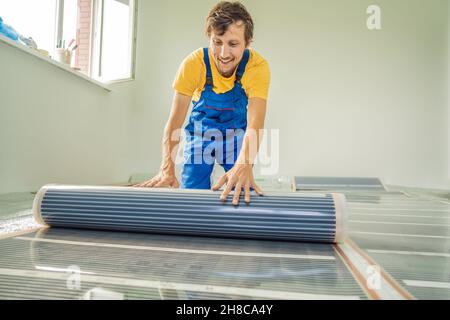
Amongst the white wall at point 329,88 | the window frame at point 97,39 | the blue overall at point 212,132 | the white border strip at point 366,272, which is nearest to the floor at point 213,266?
the white border strip at point 366,272

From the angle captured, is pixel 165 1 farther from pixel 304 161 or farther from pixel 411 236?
pixel 411 236

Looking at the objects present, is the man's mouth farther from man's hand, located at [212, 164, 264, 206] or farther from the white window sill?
the white window sill

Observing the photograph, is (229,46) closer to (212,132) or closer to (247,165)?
(212,132)

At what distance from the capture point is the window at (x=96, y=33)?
343 cm

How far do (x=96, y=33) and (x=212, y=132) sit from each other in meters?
3.27

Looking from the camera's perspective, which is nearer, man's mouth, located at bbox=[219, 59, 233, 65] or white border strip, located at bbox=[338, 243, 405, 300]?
white border strip, located at bbox=[338, 243, 405, 300]

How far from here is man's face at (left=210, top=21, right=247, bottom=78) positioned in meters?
1.68

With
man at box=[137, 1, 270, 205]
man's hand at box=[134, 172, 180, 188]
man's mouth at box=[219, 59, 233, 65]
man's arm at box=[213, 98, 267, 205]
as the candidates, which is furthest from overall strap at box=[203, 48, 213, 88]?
man's hand at box=[134, 172, 180, 188]

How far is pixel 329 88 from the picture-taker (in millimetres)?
4695

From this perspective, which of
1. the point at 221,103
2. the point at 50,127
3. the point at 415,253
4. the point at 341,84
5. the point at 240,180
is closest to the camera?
the point at 415,253

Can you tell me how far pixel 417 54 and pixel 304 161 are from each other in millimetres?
2374

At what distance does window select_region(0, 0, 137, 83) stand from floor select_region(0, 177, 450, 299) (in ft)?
9.64

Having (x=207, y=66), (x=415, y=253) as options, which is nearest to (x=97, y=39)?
(x=207, y=66)

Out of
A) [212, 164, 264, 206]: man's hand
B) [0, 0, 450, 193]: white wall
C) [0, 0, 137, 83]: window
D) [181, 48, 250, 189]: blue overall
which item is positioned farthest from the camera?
[0, 0, 450, 193]: white wall
